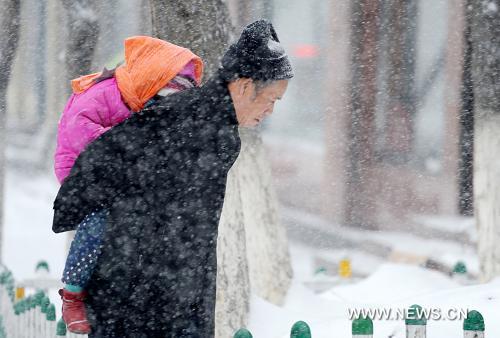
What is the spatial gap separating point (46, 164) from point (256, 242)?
54.0ft

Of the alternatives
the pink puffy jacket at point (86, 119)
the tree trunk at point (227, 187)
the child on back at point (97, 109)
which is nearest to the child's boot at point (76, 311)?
the child on back at point (97, 109)

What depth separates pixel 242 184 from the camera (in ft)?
25.8

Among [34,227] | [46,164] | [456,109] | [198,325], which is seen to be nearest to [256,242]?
[198,325]

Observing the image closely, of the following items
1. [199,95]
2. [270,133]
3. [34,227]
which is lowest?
[34,227]

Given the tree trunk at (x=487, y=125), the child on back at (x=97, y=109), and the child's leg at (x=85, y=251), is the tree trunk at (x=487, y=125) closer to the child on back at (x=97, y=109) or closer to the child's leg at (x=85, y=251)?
the child on back at (x=97, y=109)

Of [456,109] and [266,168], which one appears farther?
[456,109]

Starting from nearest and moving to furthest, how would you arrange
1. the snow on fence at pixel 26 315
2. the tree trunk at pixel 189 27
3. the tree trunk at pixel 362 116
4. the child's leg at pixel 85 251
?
the child's leg at pixel 85 251 < the snow on fence at pixel 26 315 < the tree trunk at pixel 189 27 < the tree trunk at pixel 362 116

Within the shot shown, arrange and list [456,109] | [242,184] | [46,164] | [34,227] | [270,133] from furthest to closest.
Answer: [46,164]
[270,133]
[34,227]
[456,109]
[242,184]

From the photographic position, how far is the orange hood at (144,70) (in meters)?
2.76

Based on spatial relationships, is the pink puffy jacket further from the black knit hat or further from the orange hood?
the black knit hat

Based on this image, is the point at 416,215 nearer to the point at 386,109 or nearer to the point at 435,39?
the point at 386,109

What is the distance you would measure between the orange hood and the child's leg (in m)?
0.36

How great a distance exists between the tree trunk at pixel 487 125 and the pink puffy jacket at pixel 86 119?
17.3ft

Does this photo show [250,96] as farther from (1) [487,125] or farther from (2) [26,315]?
(1) [487,125]
